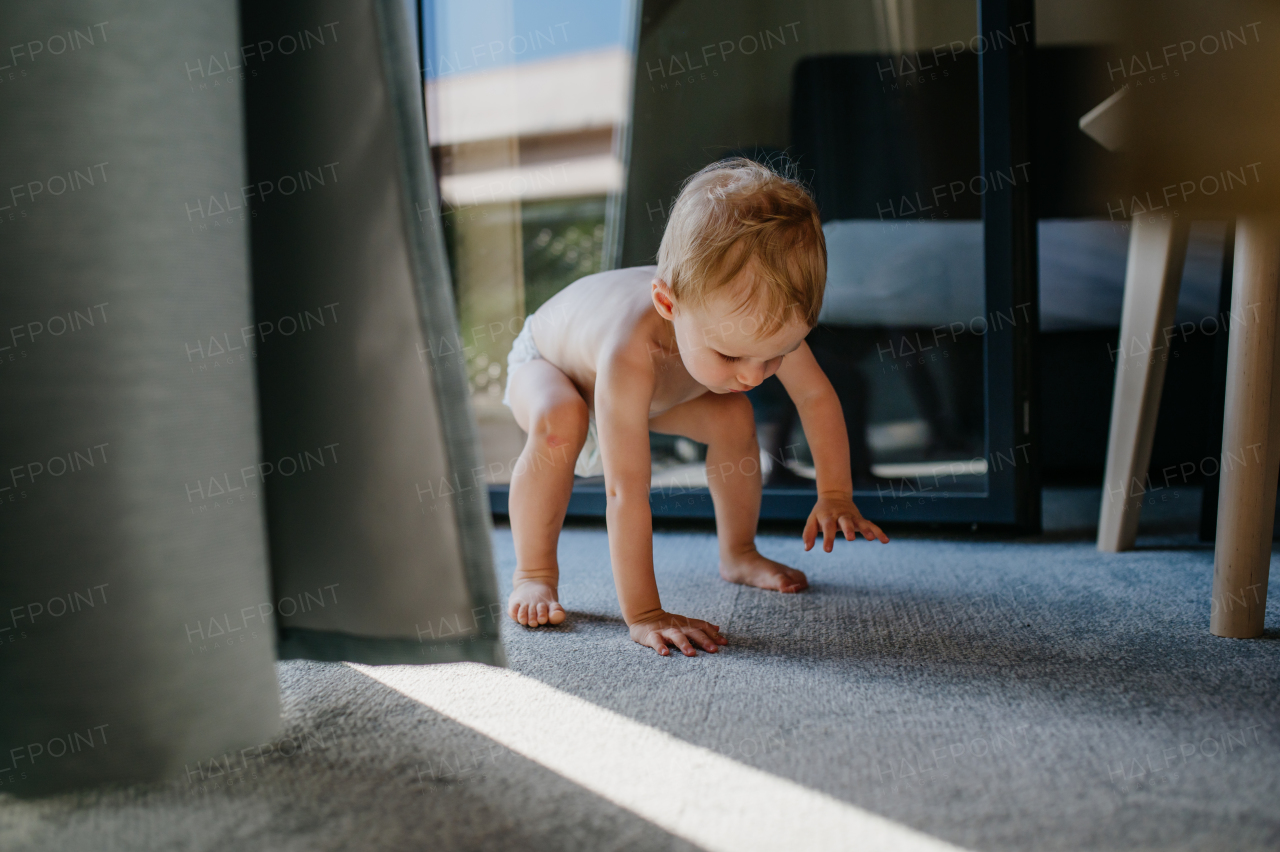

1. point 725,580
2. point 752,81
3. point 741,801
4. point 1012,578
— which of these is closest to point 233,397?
point 741,801

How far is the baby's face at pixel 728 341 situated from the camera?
798 millimetres

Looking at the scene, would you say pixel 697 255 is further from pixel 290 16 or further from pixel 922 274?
pixel 922 274

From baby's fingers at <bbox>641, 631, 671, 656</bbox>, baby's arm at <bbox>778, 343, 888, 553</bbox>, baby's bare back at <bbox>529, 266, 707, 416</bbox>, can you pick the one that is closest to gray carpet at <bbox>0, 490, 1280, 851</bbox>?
baby's fingers at <bbox>641, 631, 671, 656</bbox>

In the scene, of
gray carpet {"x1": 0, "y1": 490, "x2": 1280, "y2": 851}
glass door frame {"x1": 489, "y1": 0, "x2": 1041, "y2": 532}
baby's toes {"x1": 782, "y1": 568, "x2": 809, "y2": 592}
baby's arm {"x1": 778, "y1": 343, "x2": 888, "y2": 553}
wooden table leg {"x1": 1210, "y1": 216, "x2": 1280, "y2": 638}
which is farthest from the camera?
glass door frame {"x1": 489, "y1": 0, "x2": 1041, "y2": 532}

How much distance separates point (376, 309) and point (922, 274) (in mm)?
1001

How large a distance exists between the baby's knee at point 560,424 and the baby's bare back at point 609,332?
0.06 meters

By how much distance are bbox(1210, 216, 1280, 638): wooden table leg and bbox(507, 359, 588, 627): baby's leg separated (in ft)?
2.25

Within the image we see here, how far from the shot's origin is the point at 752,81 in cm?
138

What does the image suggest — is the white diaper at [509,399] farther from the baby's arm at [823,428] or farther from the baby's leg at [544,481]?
the baby's arm at [823,428]

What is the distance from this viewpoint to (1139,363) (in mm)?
1102

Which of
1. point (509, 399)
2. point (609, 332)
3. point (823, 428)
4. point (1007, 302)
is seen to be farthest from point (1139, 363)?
point (509, 399)

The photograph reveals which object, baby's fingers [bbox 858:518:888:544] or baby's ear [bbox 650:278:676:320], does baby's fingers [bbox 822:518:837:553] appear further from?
baby's ear [bbox 650:278:676:320]

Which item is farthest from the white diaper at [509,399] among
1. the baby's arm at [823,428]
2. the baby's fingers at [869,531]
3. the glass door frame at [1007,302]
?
the glass door frame at [1007,302]

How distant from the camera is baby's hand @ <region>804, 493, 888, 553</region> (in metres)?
0.83
